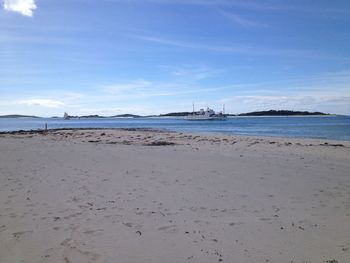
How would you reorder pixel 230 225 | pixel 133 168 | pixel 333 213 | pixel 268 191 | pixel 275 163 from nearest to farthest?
pixel 230 225 < pixel 333 213 < pixel 268 191 < pixel 133 168 < pixel 275 163

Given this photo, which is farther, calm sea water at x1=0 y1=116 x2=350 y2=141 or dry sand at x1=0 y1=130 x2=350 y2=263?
calm sea water at x1=0 y1=116 x2=350 y2=141

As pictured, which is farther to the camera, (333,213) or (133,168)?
(133,168)

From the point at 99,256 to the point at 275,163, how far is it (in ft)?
30.4

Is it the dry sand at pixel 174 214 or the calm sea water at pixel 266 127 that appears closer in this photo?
the dry sand at pixel 174 214

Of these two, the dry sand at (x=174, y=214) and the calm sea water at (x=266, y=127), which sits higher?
the dry sand at (x=174, y=214)

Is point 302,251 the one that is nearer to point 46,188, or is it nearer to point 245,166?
point 46,188

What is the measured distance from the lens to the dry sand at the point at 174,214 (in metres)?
5.02

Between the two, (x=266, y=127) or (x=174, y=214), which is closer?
(x=174, y=214)

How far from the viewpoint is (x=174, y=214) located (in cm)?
670

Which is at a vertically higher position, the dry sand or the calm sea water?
the dry sand

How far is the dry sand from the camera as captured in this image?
502 cm

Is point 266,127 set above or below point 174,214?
below

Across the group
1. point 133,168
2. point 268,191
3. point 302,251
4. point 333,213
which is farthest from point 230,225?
point 133,168

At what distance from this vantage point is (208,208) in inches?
280
